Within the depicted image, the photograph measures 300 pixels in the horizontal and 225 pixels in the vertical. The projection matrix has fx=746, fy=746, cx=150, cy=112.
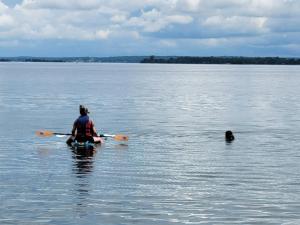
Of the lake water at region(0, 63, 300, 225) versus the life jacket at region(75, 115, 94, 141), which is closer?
the lake water at region(0, 63, 300, 225)

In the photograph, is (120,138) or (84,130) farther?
(120,138)

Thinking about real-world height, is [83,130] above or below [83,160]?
above

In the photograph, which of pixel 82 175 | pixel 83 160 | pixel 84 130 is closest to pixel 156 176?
pixel 82 175

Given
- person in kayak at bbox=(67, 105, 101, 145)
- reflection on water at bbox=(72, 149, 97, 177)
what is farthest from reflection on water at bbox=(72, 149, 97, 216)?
person in kayak at bbox=(67, 105, 101, 145)

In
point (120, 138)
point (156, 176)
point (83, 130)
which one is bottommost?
point (120, 138)

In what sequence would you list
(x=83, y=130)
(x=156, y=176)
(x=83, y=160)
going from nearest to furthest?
1. (x=156, y=176)
2. (x=83, y=160)
3. (x=83, y=130)

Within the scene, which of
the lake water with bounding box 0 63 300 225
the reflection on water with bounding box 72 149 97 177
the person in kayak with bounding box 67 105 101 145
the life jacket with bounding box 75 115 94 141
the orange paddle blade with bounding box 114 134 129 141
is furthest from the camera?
the orange paddle blade with bounding box 114 134 129 141

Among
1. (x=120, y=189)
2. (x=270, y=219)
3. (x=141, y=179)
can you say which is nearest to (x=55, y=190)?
(x=120, y=189)

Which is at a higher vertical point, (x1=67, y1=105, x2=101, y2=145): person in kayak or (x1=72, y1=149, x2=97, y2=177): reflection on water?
(x1=67, y1=105, x2=101, y2=145): person in kayak

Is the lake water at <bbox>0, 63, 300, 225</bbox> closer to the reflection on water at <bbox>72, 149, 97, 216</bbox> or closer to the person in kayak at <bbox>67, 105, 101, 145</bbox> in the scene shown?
the reflection on water at <bbox>72, 149, 97, 216</bbox>

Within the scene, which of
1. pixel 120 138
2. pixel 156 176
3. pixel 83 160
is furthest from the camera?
pixel 120 138

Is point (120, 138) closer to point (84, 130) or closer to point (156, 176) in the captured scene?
point (84, 130)

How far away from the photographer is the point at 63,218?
20.2m

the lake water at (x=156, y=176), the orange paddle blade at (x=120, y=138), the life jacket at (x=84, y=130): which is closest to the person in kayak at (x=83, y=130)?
the life jacket at (x=84, y=130)
